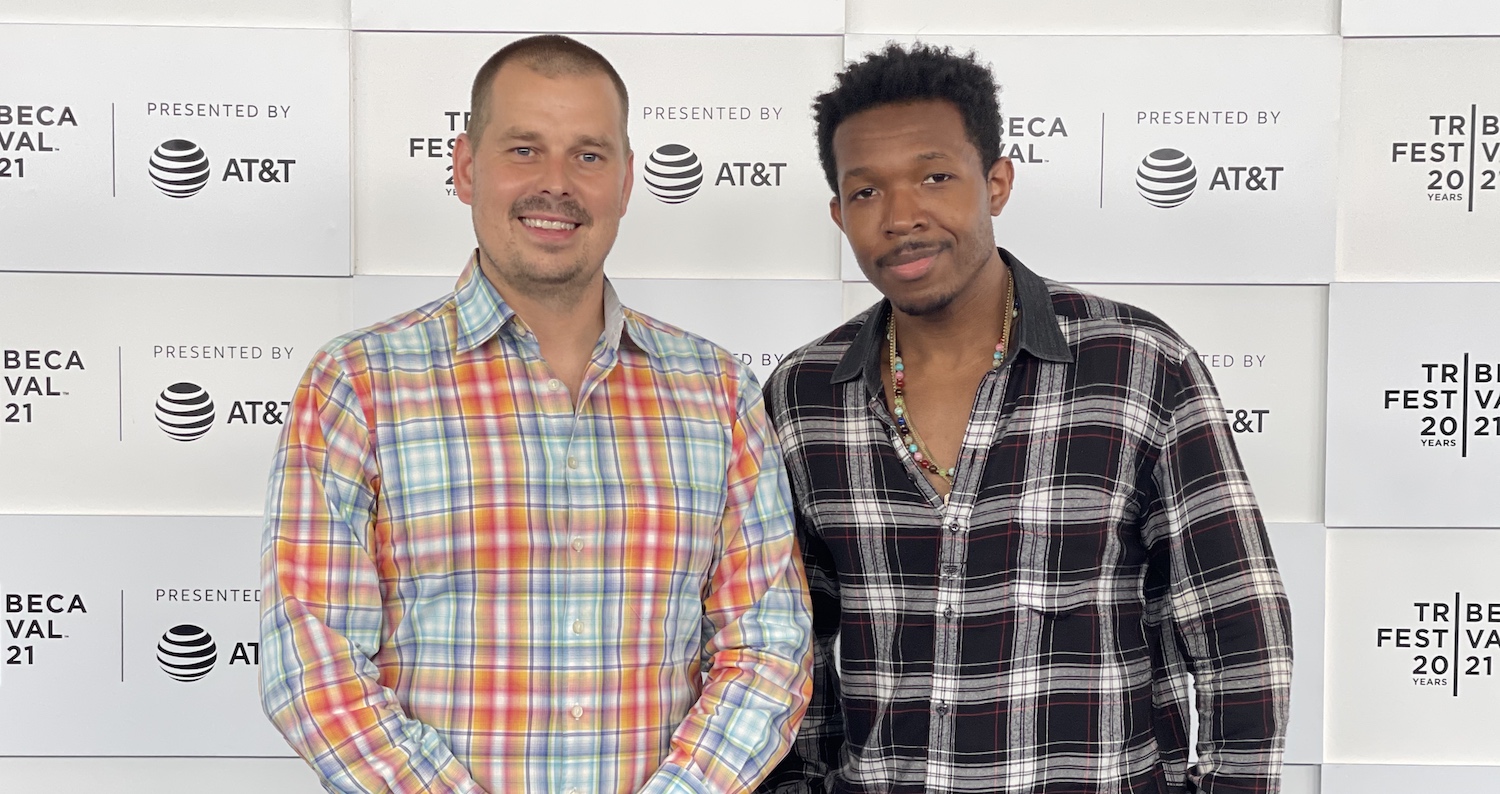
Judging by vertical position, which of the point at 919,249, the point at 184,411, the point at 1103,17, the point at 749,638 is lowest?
the point at 749,638

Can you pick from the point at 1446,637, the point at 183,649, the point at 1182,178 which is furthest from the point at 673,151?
the point at 1446,637

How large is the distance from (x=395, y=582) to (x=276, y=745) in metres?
1.16

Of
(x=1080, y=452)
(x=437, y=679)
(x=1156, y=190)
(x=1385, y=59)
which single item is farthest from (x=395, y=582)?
(x=1385, y=59)

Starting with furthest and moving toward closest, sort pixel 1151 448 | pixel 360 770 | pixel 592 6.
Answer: pixel 592 6 → pixel 1151 448 → pixel 360 770

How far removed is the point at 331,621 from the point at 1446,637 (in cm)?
213

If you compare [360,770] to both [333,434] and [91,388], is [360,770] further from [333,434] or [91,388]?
[91,388]

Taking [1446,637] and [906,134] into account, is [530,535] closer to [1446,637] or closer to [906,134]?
[906,134]

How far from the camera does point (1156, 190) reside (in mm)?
2295

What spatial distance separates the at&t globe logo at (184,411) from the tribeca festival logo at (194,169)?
0.38 meters

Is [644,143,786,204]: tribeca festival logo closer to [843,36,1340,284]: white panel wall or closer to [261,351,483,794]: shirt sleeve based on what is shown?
[843,36,1340,284]: white panel wall

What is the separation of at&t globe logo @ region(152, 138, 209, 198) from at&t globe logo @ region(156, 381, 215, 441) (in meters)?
0.38

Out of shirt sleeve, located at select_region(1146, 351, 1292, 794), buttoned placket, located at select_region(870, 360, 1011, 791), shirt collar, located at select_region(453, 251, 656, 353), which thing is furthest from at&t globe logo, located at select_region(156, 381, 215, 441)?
shirt sleeve, located at select_region(1146, 351, 1292, 794)

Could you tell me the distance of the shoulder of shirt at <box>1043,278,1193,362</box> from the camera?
1.52 meters

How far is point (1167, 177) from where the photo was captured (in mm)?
2291
